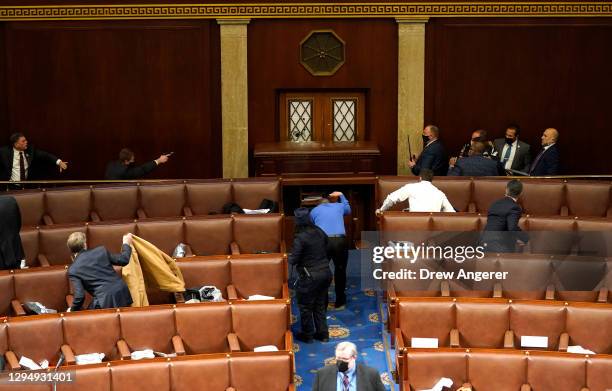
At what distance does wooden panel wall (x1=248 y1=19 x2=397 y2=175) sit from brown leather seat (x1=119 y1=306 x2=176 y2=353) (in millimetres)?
5172

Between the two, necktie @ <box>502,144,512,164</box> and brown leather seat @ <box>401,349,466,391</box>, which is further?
necktie @ <box>502,144,512,164</box>

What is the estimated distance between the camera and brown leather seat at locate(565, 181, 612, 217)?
9.20m

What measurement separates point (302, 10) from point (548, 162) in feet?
10.8

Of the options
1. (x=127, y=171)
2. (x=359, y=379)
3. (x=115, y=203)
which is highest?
(x=127, y=171)

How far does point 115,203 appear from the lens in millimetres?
9344

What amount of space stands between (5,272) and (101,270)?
2.97ft

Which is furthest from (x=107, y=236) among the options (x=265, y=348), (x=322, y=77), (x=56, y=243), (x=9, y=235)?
(x=322, y=77)

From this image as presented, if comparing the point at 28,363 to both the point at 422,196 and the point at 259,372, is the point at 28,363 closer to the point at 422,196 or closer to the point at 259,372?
the point at 259,372

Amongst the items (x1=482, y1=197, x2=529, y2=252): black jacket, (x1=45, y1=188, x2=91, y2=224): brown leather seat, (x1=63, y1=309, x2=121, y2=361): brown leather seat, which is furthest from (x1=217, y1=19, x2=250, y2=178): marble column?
(x1=63, y1=309, x2=121, y2=361): brown leather seat

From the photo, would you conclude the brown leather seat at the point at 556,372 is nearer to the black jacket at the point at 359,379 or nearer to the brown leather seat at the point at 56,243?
the black jacket at the point at 359,379

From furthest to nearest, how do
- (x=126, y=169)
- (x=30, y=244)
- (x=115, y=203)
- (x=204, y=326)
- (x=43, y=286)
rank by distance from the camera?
(x=126, y=169), (x=115, y=203), (x=30, y=244), (x=43, y=286), (x=204, y=326)

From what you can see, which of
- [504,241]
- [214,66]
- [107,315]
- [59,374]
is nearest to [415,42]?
[214,66]

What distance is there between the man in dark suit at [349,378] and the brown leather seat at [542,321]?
1.72m

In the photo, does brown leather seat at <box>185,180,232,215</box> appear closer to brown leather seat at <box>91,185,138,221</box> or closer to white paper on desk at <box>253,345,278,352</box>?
brown leather seat at <box>91,185,138,221</box>
